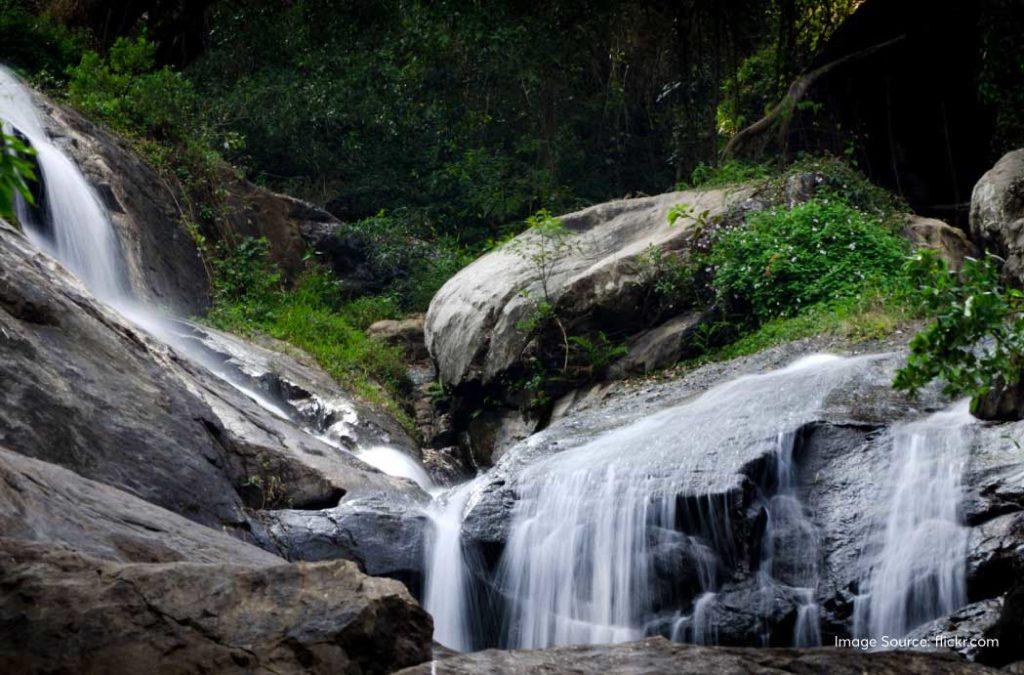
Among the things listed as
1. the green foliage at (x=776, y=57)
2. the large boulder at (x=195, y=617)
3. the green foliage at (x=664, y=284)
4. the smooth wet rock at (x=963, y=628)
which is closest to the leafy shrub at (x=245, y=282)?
the green foliage at (x=664, y=284)

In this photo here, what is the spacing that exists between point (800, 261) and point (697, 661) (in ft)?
27.5

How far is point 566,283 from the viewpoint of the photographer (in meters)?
12.4

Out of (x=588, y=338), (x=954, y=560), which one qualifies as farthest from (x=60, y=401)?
(x=588, y=338)

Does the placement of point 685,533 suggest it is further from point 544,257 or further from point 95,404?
point 544,257

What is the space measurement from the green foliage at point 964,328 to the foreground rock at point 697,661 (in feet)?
6.95

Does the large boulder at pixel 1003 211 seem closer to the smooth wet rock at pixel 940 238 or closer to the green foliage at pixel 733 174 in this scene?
the smooth wet rock at pixel 940 238

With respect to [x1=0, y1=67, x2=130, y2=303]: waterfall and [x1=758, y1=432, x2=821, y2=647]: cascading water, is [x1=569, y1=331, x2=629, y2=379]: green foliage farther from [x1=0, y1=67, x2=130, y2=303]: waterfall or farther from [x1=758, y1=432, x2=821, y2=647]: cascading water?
[x1=0, y1=67, x2=130, y2=303]: waterfall

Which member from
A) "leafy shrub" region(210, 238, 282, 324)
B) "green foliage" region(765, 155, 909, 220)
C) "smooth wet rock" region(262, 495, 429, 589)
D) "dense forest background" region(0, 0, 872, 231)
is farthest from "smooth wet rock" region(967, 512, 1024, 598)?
"dense forest background" region(0, 0, 872, 231)

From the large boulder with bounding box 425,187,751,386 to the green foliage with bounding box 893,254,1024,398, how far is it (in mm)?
6070

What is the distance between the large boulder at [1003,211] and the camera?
10.9m

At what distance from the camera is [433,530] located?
8.30 meters

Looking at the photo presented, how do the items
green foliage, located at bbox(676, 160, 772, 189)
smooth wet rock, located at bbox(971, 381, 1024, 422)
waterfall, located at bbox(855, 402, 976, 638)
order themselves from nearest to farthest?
waterfall, located at bbox(855, 402, 976, 638)
smooth wet rock, located at bbox(971, 381, 1024, 422)
green foliage, located at bbox(676, 160, 772, 189)

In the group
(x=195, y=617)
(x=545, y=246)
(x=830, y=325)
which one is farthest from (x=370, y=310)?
(x=195, y=617)

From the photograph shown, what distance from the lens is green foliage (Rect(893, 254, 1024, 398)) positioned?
226 inches
